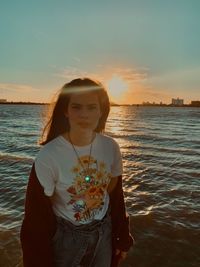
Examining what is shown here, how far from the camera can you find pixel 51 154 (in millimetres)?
2621

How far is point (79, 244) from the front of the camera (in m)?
2.70

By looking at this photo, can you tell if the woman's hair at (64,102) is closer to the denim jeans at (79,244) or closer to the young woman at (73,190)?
the young woman at (73,190)

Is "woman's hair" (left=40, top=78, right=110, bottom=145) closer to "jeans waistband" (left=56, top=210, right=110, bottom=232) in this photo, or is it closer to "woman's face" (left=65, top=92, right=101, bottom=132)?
"woman's face" (left=65, top=92, right=101, bottom=132)

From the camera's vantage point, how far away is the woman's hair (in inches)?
109

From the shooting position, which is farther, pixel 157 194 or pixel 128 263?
pixel 157 194

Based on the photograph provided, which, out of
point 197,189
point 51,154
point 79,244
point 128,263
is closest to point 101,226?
point 79,244

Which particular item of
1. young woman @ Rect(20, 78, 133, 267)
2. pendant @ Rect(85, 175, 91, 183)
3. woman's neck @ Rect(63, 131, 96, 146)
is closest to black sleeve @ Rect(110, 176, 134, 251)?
young woman @ Rect(20, 78, 133, 267)

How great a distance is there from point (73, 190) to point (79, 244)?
0.43 metres

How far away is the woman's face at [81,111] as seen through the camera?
2.74m

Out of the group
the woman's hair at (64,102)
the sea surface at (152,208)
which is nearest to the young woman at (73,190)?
the woman's hair at (64,102)

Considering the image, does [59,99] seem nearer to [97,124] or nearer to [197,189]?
[97,124]

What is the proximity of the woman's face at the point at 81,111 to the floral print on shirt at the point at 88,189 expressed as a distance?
10.5 inches

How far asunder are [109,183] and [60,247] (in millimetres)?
696

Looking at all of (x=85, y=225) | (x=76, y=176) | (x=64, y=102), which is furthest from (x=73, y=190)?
(x=64, y=102)
